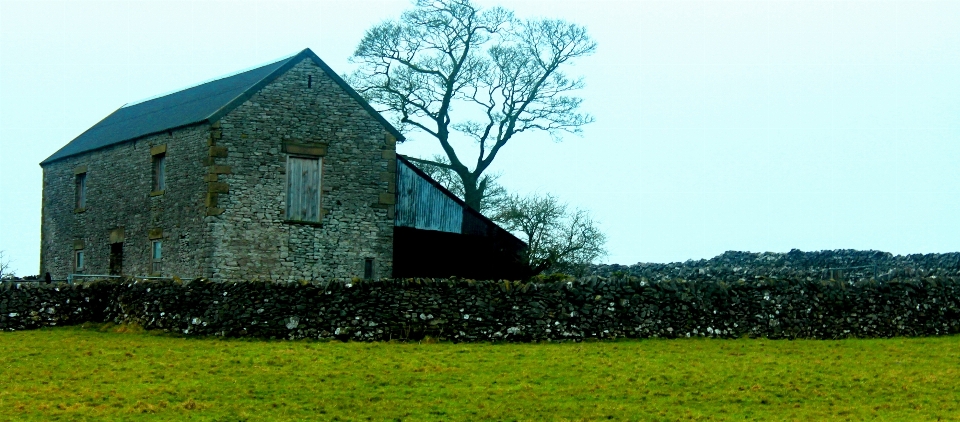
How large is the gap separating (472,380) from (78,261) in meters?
23.5

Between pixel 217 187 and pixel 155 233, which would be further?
pixel 155 233

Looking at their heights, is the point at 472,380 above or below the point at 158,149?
below

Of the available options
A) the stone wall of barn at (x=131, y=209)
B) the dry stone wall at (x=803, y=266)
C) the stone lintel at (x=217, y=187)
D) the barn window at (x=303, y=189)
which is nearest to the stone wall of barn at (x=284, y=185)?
the stone lintel at (x=217, y=187)

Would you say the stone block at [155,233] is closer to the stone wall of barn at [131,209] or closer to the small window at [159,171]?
the stone wall of barn at [131,209]

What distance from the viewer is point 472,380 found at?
76.5 feet

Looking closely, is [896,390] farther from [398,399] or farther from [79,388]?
[79,388]

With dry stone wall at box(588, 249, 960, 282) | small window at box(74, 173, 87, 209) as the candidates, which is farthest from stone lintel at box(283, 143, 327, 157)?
dry stone wall at box(588, 249, 960, 282)

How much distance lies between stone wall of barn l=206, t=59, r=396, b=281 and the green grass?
661 centimetres

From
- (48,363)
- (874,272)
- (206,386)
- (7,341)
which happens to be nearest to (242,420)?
(206,386)

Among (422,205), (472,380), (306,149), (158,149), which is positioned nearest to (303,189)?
(306,149)

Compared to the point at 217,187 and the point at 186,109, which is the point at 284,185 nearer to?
the point at 217,187

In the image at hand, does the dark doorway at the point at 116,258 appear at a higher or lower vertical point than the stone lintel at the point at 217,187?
lower

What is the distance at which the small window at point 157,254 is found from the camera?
3738 centimetres

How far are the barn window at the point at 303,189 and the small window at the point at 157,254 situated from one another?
4.51 metres
